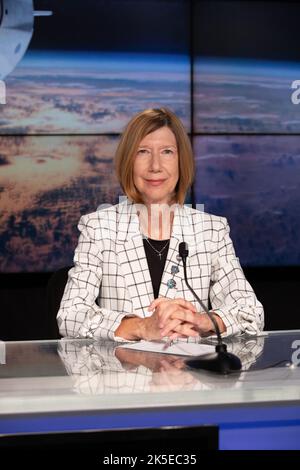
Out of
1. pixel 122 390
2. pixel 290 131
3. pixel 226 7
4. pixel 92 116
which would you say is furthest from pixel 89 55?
pixel 122 390

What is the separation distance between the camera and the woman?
241 cm

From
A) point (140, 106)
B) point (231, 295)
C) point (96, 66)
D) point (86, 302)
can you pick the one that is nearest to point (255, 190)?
point (140, 106)

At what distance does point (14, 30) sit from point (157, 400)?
133 inches

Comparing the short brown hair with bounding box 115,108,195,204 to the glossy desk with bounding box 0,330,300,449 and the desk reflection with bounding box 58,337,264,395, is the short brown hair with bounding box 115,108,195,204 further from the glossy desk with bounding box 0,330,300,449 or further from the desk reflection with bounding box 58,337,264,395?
the glossy desk with bounding box 0,330,300,449

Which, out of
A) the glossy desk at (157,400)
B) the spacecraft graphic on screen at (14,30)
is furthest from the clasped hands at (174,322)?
the spacecraft graphic on screen at (14,30)

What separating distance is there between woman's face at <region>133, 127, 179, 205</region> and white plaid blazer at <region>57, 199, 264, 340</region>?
0.09m

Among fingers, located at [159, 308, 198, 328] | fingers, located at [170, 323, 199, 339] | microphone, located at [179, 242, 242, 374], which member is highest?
microphone, located at [179, 242, 242, 374]

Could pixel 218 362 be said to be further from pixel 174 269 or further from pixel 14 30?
pixel 14 30

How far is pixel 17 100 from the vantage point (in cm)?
450

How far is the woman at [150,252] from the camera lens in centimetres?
241

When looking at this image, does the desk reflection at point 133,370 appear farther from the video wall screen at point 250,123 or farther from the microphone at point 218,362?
the video wall screen at point 250,123

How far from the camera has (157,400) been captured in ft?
4.88

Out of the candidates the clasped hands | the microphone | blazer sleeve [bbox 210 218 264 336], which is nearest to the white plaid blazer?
blazer sleeve [bbox 210 218 264 336]

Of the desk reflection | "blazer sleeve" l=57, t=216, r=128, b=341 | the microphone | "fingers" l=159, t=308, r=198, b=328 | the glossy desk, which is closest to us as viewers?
the glossy desk
